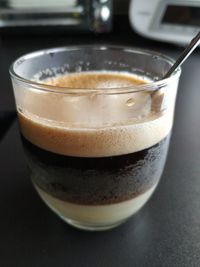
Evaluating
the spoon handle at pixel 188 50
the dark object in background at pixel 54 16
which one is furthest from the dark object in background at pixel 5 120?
the dark object in background at pixel 54 16

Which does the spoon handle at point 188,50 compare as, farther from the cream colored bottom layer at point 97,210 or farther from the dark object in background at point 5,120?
the dark object in background at point 5,120

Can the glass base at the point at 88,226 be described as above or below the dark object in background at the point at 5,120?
above

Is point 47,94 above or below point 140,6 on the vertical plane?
above

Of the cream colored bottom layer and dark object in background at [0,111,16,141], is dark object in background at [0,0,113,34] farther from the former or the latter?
the cream colored bottom layer

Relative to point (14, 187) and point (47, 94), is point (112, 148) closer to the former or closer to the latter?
point (47, 94)

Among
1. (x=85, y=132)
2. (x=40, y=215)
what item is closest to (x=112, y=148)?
(x=85, y=132)
